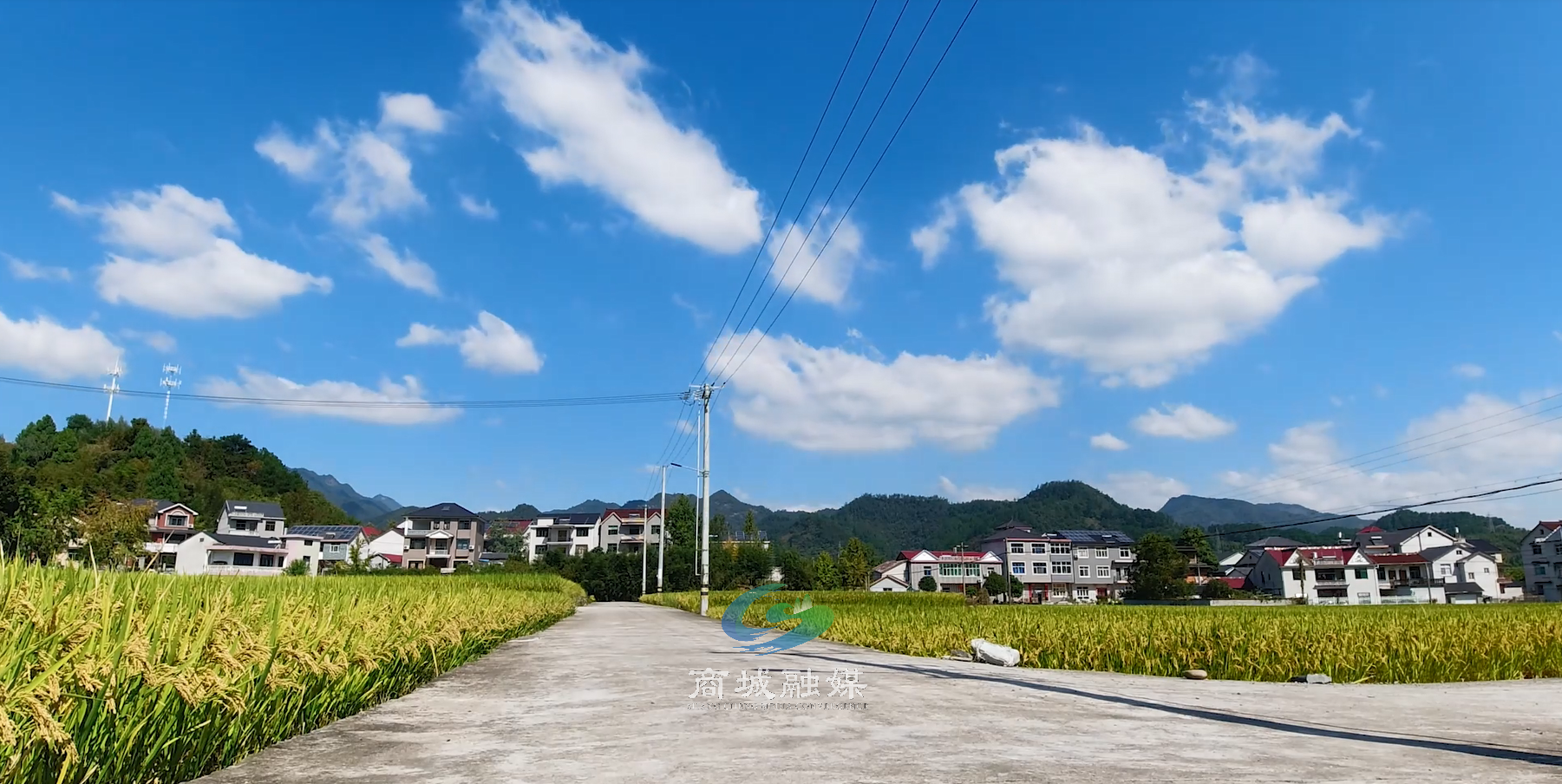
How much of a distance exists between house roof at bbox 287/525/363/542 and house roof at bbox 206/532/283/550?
1127 cm

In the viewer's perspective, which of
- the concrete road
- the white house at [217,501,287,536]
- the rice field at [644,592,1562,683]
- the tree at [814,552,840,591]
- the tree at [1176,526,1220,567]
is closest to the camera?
the concrete road

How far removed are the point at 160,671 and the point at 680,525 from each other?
84.9m

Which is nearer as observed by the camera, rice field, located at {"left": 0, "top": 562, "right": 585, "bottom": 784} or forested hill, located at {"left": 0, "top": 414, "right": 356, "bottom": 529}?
rice field, located at {"left": 0, "top": 562, "right": 585, "bottom": 784}

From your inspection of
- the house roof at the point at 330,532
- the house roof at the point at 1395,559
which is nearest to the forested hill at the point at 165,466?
the house roof at the point at 330,532

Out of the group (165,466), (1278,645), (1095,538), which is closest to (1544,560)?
(1095,538)

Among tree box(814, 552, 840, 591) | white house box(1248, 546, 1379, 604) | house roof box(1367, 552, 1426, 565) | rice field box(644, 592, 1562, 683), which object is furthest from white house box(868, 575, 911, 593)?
rice field box(644, 592, 1562, 683)

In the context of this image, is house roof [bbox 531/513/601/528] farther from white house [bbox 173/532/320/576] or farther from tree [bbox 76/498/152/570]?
tree [bbox 76/498/152/570]

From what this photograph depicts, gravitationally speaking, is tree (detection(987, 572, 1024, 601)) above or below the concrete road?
below

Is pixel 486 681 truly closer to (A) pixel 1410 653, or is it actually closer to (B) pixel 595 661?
(B) pixel 595 661

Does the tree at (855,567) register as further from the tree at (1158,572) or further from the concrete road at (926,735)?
the concrete road at (926,735)

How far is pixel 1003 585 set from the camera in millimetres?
76062

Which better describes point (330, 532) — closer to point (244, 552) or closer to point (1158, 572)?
point (244, 552)

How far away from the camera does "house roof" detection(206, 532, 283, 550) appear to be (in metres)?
66.8

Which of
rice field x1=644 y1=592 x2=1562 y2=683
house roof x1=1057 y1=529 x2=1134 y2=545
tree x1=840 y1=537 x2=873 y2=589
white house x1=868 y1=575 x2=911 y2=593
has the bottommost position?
white house x1=868 y1=575 x2=911 y2=593
